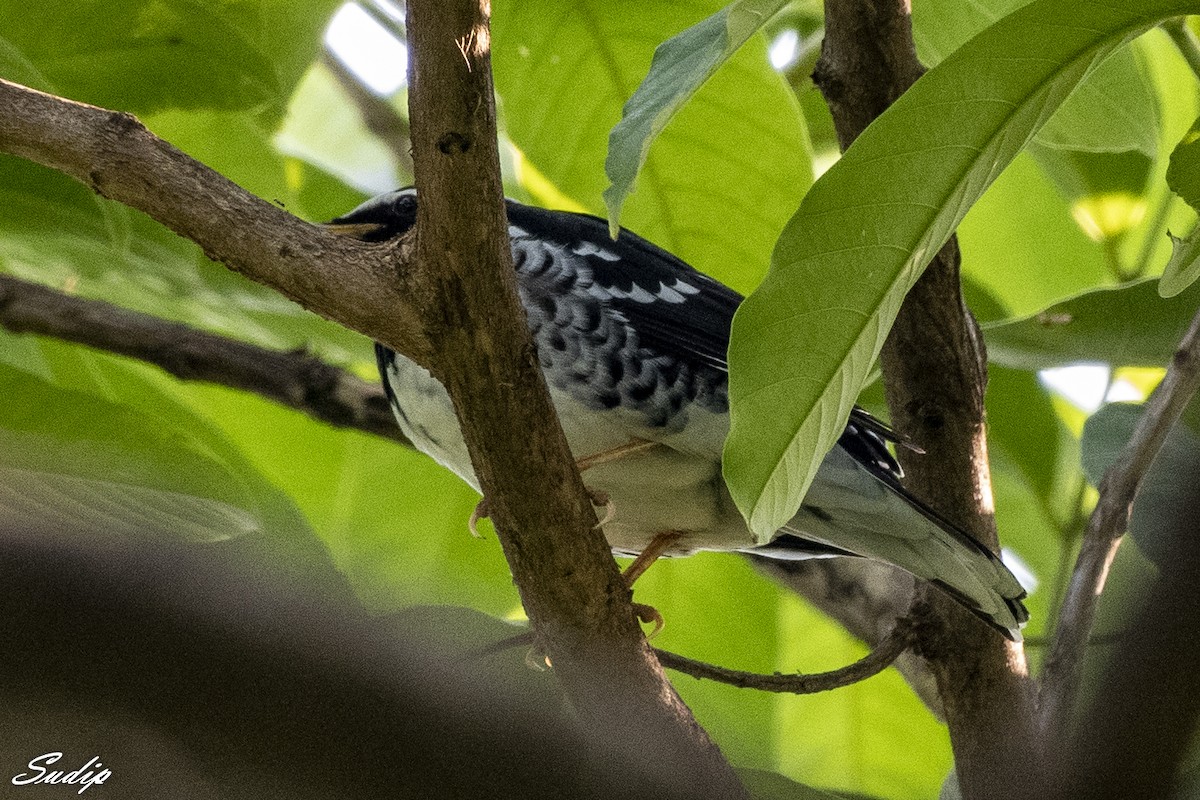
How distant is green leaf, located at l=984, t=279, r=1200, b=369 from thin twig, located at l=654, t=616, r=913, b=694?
0.50 meters

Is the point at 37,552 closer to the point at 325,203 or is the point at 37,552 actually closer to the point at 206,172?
the point at 206,172

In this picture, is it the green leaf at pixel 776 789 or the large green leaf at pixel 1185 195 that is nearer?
the large green leaf at pixel 1185 195

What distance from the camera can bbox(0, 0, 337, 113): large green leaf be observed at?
2.13 meters

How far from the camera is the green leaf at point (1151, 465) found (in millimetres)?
1827

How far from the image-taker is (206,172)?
1342 millimetres

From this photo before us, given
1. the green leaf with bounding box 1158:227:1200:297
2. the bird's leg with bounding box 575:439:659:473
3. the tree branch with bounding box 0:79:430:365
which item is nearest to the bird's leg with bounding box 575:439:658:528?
the bird's leg with bounding box 575:439:659:473

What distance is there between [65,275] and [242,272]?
4.34ft

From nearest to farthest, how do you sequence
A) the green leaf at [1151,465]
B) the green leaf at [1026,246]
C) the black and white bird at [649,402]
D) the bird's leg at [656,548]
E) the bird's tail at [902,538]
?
the green leaf at [1151,465] → the bird's tail at [902,538] → the black and white bird at [649,402] → the bird's leg at [656,548] → the green leaf at [1026,246]

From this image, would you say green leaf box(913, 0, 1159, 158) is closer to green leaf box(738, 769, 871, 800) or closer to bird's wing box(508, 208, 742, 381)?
bird's wing box(508, 208, 742, 381)

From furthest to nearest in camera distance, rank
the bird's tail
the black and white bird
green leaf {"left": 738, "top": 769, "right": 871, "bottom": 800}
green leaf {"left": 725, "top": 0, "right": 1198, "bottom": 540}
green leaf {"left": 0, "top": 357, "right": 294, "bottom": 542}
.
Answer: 1. the black and white bird
2. the bird's tail
3. green leaf {"left": 738, "top": 769, "right": 871, "bottom": 800}
4. green leaf {"left": 0, "top": 357, "right": 294, "bottom": 542}
5. green leaf {"left": 725, "top": 0, "right": 1198, "bottom": 540}

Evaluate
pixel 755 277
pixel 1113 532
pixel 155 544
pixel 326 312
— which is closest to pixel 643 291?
pixel 755 277

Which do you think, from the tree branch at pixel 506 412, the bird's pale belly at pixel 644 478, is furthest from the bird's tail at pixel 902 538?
the tree branch at pixel 506 412

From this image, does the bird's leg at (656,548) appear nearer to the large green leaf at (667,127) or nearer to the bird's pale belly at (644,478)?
the bird's pale belly at (644,478)

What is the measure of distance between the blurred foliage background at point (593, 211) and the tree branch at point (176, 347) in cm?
6
